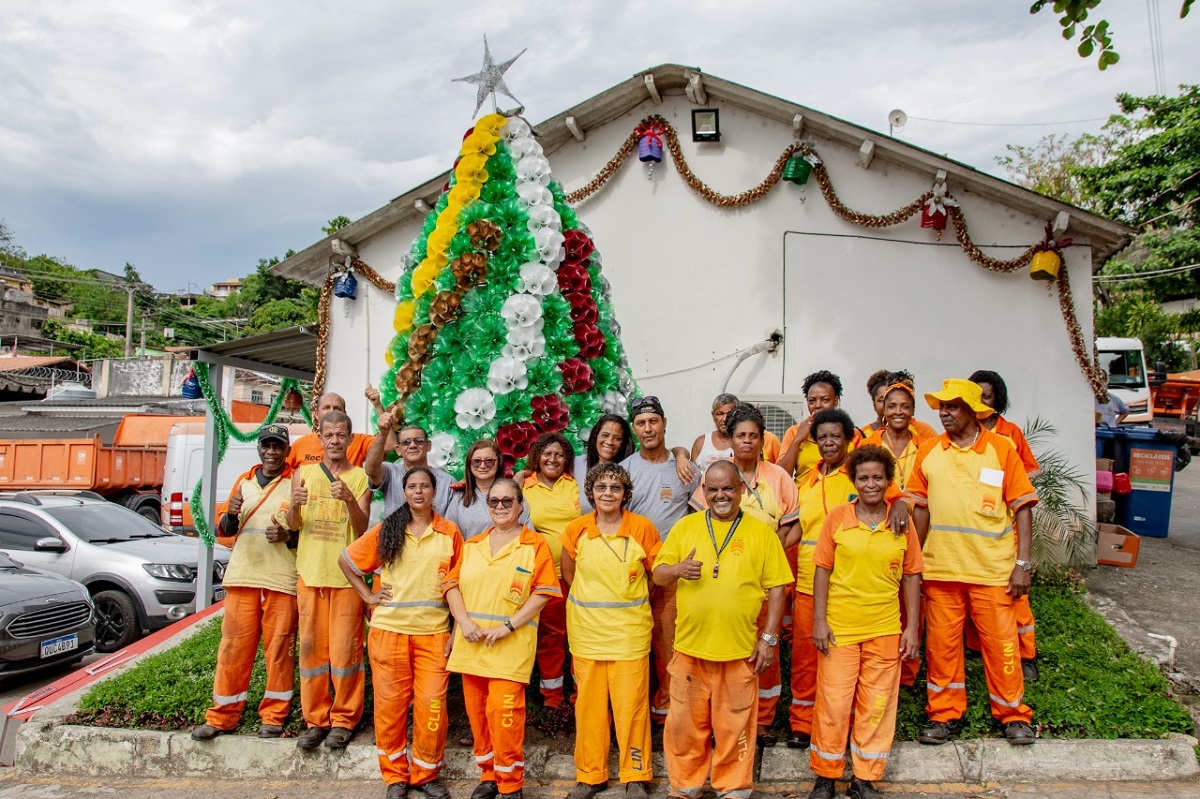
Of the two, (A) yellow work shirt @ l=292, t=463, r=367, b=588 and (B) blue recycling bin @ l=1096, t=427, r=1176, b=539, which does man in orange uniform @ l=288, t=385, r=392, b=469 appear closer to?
(A) yellow work shirt @ l=292, t=463, r=367, b=588

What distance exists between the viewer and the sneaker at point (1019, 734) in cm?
460

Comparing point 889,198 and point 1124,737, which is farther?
point 889,198

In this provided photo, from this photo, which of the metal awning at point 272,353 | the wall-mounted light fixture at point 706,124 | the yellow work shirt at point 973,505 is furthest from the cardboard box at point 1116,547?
the metal awning at point 272,353

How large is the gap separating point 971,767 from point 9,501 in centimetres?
1061

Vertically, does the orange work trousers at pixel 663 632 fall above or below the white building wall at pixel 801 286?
below

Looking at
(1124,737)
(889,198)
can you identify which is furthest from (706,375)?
(1124,737)

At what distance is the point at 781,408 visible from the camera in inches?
358

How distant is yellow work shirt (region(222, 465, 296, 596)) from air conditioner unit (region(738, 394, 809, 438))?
523 cm

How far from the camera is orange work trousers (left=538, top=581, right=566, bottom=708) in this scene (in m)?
5.12

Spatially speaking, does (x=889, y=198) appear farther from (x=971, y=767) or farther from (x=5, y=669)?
(x=5, y=669)

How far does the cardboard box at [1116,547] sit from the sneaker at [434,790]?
271 inches

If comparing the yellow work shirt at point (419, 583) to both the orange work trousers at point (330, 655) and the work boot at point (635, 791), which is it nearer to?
the orange work trousers at point (330, 655)

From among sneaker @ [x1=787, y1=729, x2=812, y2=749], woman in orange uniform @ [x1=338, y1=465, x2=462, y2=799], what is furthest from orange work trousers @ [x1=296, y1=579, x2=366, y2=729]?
sneaker @ [x1=787, y1=729, x2=812, y2=749]

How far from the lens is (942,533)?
480 cm
